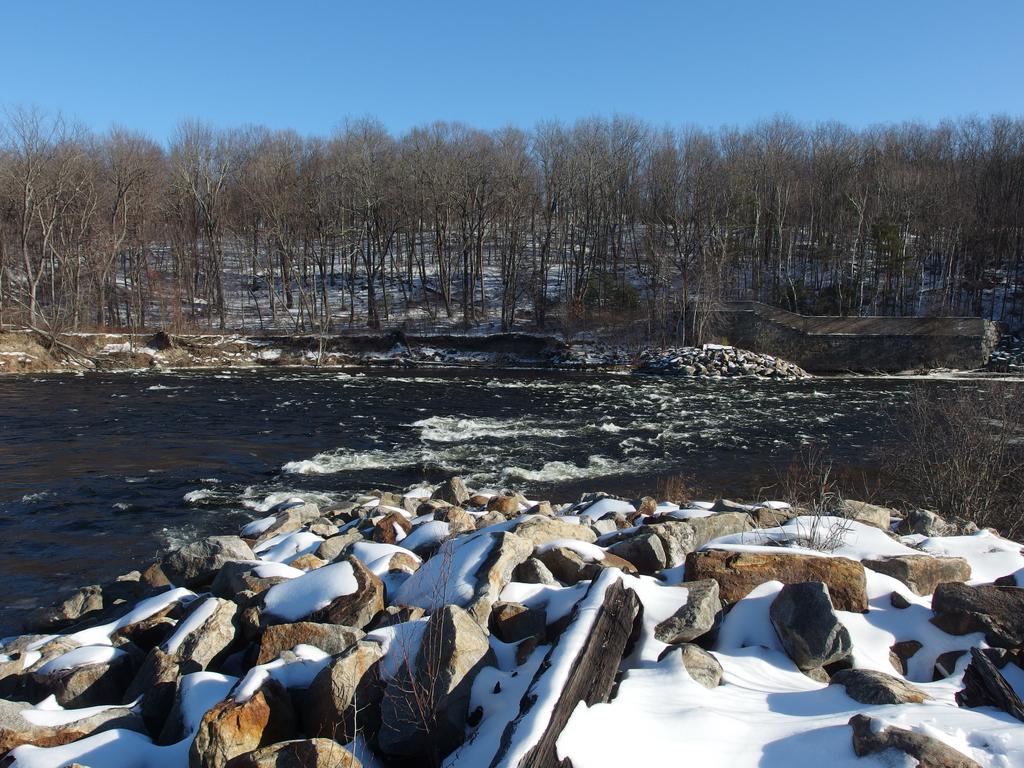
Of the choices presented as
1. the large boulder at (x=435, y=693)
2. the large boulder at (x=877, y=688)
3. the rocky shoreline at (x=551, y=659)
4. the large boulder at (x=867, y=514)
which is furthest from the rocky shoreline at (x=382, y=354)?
the large boulder at (x=435, y=693)

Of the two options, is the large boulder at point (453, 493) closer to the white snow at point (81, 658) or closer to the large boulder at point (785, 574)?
the white snow at point (81, 658)

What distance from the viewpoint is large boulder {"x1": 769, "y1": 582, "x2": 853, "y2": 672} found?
3727 mm

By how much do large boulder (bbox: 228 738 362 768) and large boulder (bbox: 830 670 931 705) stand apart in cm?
247

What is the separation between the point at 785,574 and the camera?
4.37 meters

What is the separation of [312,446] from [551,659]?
477 inches

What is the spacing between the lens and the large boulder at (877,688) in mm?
3225

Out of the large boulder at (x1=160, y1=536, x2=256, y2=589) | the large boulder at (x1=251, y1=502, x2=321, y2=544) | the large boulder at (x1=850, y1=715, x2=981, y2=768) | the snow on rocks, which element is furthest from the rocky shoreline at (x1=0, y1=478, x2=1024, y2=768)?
the snow on rocks

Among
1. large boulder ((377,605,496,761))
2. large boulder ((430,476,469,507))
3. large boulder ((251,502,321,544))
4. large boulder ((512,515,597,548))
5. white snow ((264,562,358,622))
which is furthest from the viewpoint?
large boulder ((430,476,469,507))

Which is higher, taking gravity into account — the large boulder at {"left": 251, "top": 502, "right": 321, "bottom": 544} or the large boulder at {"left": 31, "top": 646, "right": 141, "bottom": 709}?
the large boulder at {"left": 31, "top": 646, "right": 141, "bottom": 709}

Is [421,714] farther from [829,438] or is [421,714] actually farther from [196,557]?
[829,438]

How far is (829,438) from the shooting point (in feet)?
51.7

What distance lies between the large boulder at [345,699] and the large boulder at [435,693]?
136 millimetres

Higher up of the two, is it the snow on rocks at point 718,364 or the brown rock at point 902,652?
the brown rock at point 902,652

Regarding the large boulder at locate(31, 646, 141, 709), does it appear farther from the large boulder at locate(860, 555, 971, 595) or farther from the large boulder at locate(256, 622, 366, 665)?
the large boulder at locate(860, 555, 971, 595)
